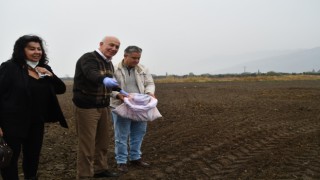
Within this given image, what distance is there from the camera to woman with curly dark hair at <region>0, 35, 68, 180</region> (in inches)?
144

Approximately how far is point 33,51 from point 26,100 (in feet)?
1.68

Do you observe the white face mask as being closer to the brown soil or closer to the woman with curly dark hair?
the woman with curly dark hair

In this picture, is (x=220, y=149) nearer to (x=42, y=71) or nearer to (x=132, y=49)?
(x=132, y=49)

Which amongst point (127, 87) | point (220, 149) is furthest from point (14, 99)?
point (220, 149)

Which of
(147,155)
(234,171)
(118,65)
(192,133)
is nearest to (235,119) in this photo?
(192,133)

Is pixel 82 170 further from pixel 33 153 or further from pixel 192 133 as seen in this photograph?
pixel 192 133

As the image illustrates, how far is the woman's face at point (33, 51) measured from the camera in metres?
3.79

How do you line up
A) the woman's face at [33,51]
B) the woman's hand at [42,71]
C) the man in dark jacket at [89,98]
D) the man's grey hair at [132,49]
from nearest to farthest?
the woman's face at [33,51], the woman's hand at [42,71], the man in dark jacket at [89,98], the man's grey hair at [132,49]

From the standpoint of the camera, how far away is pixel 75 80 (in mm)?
4496

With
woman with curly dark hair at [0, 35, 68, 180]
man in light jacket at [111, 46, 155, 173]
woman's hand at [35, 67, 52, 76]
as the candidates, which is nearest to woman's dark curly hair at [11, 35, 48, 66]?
woman with curly dark hair at [0, 35, 68, 180]

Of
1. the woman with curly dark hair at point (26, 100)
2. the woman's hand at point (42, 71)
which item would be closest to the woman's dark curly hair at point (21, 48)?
the woman with curly dark hair at point (26, 100)

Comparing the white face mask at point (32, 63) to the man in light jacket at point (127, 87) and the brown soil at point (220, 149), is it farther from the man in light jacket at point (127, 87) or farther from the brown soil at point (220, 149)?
the brown soil at point (220, 149)

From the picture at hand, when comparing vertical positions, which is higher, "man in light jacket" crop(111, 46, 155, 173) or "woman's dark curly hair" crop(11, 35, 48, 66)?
"woman's dark curly hair" crop(11, 35, 48, 66)

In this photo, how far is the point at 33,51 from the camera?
3.81 m
